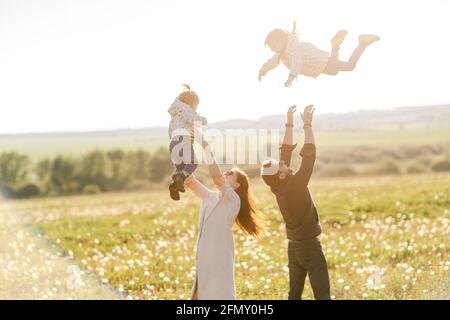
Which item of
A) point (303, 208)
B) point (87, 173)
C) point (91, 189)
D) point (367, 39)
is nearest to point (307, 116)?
point (303, 208)

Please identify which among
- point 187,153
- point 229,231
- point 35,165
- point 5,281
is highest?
point 35,165

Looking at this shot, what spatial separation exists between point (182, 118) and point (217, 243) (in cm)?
126

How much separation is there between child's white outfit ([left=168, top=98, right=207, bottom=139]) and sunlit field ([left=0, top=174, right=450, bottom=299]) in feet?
4.13

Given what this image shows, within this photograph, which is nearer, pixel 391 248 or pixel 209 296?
pixel 209 296

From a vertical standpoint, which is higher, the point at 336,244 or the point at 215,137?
the point at 215,137

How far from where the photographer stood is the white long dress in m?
6.76

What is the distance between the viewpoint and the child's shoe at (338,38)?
744 cm

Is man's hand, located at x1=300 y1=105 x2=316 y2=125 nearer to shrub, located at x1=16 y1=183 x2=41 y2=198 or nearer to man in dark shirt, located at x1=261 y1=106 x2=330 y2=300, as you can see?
man in dark shirt, located at x1=261 y1=106 x2=330 y2=300

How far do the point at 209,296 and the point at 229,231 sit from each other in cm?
67

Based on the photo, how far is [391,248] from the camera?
12633mm

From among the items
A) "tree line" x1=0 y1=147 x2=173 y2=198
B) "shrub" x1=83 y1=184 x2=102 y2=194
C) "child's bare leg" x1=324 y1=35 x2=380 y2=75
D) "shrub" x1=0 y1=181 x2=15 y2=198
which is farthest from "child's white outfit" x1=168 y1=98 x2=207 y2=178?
"shrub" x1=0 y1=181 x2=15 y2=198

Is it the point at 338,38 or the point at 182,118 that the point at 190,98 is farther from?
the point at 338,38
